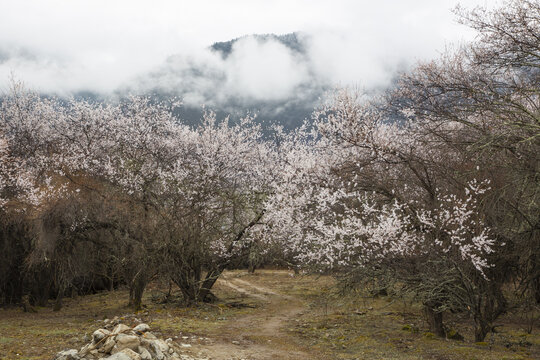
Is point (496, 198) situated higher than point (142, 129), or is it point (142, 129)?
point (142, 129)

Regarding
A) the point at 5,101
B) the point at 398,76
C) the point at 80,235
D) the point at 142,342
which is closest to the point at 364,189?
the point at 398,76

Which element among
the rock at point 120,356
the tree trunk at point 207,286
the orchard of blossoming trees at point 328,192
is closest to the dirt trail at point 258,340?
the rock at point 120,356

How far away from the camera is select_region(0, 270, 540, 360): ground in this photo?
10.9m

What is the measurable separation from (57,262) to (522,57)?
18.8 metres

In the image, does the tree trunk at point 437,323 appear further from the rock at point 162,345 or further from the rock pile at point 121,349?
the rock at point 162,345

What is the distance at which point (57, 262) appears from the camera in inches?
726

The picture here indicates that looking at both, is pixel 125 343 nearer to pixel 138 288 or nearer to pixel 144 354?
pixel 144 354

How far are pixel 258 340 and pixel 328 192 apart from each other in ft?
16.6

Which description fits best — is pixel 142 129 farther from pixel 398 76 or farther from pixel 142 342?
pixel 142 342

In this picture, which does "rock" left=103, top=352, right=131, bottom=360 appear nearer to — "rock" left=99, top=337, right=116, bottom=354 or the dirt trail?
"rock" left=99, top=337, right=116, bottom=354

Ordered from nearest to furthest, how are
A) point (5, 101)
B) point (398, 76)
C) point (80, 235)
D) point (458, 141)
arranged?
point (458, 141), point (398, 76), point (80, 235), point (5, 101)

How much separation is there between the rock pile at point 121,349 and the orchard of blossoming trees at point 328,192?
211 inches

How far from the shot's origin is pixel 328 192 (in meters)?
13.4

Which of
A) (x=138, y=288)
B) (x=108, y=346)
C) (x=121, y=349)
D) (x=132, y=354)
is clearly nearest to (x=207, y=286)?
(x=138, y=288)
